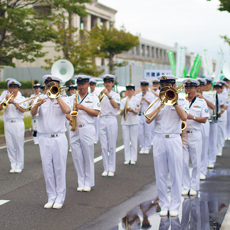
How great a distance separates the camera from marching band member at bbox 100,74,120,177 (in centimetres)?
959

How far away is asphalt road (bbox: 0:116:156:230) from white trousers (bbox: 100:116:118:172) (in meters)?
0.30

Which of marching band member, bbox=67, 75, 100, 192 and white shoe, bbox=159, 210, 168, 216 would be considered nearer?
white shoe, bbox=159, 210, 168, 216

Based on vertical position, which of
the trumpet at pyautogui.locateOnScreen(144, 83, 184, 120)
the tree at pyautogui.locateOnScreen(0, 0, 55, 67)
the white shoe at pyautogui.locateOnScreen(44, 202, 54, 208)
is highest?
the tree at pyautogui.locateOnScreen(0, 0, 55, 67)

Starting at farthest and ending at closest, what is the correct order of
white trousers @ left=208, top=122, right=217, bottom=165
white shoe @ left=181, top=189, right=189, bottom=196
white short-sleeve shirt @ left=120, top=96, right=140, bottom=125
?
white short-sleeve shirt @ left=120, top=96, right=140, bottom=125
white trousers @ left=208, top=122, right=217, bottom=165
white shoe @ left=181, top=189, right=189, bottom=196

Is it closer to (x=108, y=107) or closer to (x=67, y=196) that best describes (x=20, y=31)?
(x=108, y=107)

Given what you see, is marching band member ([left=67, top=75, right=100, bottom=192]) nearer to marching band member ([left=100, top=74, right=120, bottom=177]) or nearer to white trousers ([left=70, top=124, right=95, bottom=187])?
white trousers ([left=70, top=124, right=95, bottom=187])

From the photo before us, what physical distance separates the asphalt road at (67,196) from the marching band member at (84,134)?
296 mm

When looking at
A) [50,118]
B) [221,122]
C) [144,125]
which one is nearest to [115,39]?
[144,125]

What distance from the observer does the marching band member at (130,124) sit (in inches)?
435

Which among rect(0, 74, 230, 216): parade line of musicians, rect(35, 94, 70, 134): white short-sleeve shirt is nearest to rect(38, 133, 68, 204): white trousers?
rect(0, 74, 230, 216): parade line of musicians

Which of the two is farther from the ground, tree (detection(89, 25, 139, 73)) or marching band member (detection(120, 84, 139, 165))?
tree (detection(89, 25, 139, 73))

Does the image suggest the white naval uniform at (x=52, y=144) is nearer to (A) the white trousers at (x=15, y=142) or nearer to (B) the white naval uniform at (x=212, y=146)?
(A) the white trousers at (x=15, y=142)

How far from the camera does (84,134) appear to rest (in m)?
8.10

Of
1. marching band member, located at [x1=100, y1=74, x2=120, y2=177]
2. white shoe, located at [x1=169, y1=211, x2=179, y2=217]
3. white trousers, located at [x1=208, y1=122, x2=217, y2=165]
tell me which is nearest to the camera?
white shoe, located at [x1=169, y1=211, x2=179, y2=217]
